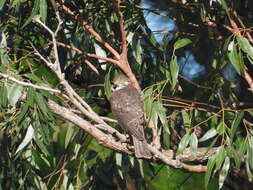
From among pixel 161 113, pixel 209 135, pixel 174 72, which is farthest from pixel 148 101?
pixel 209 135

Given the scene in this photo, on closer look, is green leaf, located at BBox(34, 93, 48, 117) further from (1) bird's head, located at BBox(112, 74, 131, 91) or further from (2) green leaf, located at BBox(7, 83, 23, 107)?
(1) bird's head, located at BBox(112, 74, 131, 91)

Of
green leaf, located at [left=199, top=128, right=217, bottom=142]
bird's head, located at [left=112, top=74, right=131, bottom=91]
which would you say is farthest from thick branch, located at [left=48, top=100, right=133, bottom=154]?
bird's head, located at [left=112, top=74, right=131, bottom=91]

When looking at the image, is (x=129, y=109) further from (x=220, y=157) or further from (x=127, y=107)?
(x=220, y=157)

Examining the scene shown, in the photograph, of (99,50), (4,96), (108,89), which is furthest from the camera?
(99,50)

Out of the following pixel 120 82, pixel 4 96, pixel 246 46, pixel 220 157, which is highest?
pixel 246 46

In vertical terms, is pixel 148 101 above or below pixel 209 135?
above

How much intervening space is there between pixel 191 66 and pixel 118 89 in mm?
1875

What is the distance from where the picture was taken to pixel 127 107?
16.3 ft

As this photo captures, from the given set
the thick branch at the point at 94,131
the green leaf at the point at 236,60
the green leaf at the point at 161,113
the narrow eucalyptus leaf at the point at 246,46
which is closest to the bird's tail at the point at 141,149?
the thick branch at the point at 94,131

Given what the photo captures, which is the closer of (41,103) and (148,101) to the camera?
(148,101)

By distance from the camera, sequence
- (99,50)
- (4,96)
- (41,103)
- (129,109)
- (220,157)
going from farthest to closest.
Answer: (129,109)
(99,50)
(41,103)
(4,96)
(220,157)

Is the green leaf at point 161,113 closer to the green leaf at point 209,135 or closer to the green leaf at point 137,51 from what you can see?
the green leaf at point 209,135

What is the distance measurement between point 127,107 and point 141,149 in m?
0.96

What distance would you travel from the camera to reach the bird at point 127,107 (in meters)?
4.56
